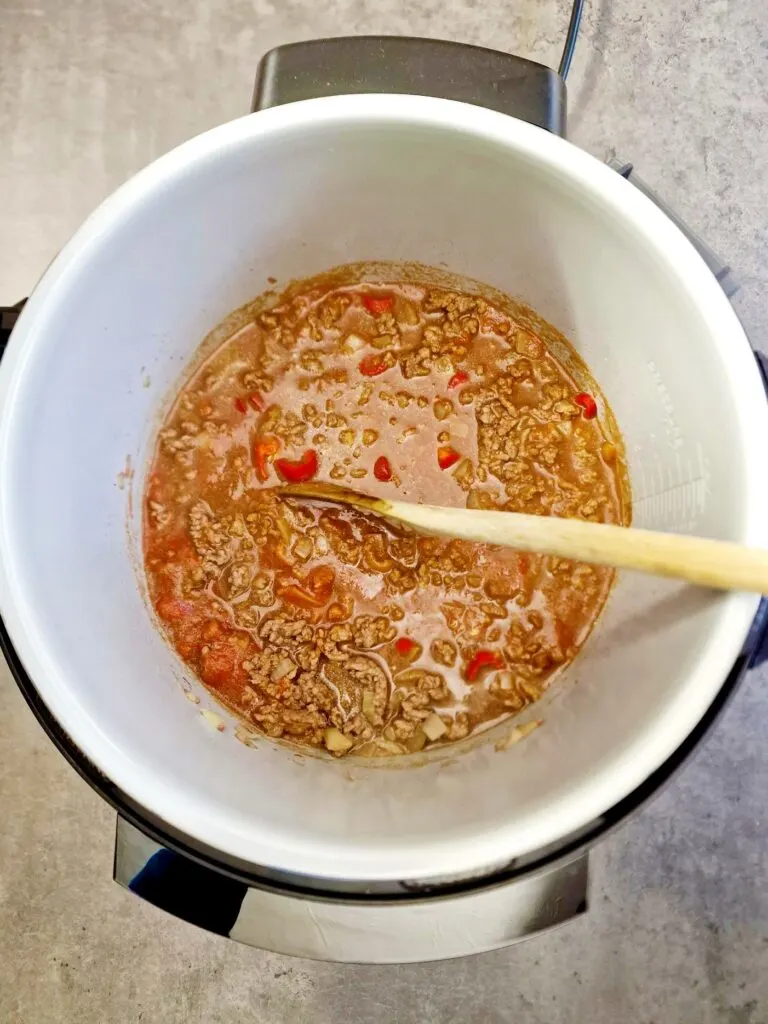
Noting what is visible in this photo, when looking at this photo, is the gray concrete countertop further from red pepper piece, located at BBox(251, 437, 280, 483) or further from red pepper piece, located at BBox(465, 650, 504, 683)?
red pepper piece, located at BBox(251, 437, 280, 483)

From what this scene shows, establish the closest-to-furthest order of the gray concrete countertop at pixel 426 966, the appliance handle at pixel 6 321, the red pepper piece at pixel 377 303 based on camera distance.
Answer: the appliance handle at pixel 6 321 → the red pepper piece at pixel 377 303 → the gray concrete countertop at pixel 426 966

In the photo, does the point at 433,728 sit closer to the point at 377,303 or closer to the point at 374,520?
the point at 374,520

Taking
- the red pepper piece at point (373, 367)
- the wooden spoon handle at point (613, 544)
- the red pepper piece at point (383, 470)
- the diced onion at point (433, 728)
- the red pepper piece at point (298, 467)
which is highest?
the red pepper piece at point (373, 367)

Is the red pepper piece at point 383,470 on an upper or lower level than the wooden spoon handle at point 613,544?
upper

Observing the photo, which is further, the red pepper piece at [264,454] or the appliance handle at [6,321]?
the red pepper piece at [264,454]

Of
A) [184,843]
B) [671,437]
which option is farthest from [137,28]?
[184,843]

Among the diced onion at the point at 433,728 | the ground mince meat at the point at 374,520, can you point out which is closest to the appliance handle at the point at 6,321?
the ground mince meat at the point at 374,520

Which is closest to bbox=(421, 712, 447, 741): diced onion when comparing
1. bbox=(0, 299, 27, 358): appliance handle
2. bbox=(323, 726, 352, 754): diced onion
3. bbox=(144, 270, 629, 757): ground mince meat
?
bbox=(144, 270, 629, 757): ground mince meat

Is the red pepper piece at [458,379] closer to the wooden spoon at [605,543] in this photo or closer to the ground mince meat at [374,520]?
the ground mince meat at [374,520]
